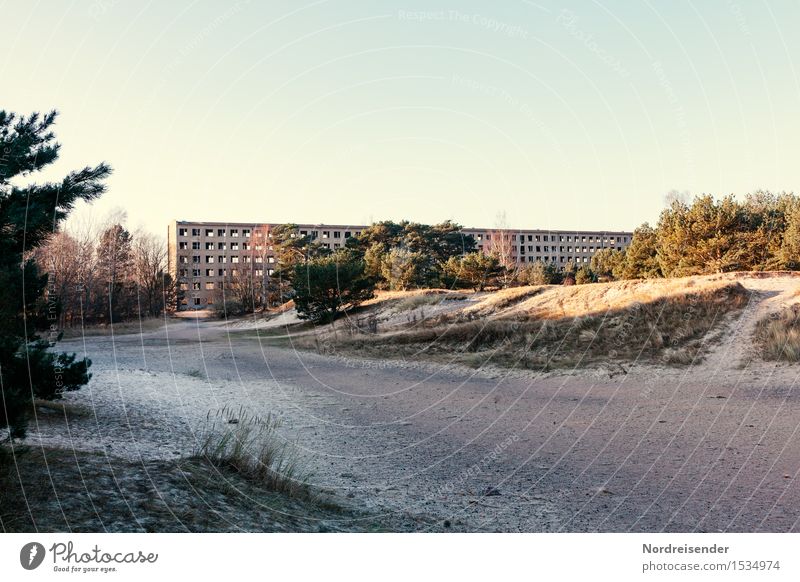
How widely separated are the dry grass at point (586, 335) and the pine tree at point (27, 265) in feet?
44.5

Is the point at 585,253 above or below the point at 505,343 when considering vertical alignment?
above

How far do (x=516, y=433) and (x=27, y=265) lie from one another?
6935mm

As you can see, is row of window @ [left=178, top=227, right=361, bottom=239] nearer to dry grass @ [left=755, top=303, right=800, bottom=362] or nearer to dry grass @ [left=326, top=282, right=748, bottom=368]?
dry grass @ [left=326, top=282, right=748, bottom=368]

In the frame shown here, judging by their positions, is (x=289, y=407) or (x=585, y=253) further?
(x=585, y=253)

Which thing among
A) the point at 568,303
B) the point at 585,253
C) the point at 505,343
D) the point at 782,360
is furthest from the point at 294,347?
the point at 585,253

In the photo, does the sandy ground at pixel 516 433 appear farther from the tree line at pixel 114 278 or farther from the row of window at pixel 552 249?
the row of window at pixel 552 249

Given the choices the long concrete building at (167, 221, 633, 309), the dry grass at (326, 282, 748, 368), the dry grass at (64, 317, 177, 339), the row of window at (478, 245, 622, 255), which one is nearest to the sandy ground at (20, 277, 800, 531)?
the dry grass at (326, 282, 748, 368)

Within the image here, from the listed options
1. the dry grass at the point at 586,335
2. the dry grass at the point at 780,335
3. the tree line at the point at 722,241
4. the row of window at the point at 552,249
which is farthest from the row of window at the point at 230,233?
the row of window at the point at 552,249

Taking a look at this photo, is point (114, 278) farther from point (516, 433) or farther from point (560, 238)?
point (560, 238)

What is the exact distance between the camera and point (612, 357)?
17.0 metres

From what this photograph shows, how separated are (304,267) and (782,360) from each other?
1896cm
